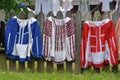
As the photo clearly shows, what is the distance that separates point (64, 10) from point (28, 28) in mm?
1077

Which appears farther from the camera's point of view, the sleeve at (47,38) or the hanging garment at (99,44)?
the sleeve at (47,38)

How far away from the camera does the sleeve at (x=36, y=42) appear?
8.57 metres

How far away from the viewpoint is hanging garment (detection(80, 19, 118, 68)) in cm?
834

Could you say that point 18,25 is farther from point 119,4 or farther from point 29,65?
point 119,4

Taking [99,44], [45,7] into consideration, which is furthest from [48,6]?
[99,44]

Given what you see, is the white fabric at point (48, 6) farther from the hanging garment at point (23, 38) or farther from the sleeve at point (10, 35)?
the sleeve at point (10, 35)

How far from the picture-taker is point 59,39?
8562 mm

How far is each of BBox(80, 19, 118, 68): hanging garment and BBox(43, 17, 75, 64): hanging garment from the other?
0.25m

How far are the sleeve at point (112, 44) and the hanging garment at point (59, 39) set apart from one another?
0.72 m

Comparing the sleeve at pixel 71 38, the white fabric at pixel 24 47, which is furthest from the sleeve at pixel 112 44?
the white fabric at pixel 24 47

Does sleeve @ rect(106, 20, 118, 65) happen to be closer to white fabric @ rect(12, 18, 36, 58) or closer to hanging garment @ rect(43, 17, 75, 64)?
hanging garment @ rect(43, 17, 75, 64)

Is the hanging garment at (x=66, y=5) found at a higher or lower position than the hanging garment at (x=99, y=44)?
higher

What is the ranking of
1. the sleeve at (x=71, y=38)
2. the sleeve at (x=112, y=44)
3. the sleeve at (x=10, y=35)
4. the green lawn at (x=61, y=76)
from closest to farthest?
1. the green lawn at (x=61, y=76)
2. the sleeve at (x=112, y=44)
3. the sleeve at (x=71, y=38)
4. the sleeve at (x=10, y=35)

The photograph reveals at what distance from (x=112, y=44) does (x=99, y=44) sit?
25cm
